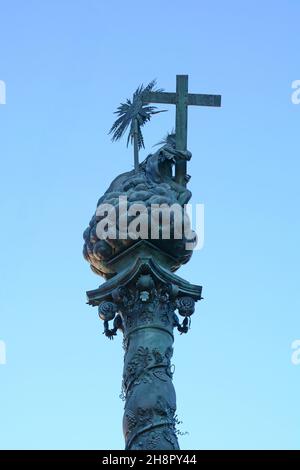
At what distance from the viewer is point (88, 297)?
1001 inches

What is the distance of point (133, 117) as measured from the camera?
28.4 meters

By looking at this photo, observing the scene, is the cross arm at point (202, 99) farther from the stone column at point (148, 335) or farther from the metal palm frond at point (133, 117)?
the stone column at point (148, 335)

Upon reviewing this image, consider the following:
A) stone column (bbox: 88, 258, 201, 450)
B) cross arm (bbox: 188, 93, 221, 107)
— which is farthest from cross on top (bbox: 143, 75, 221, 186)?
stone column (bbox: 88, 258, 201, 450)

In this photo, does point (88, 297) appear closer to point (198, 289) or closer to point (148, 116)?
point (198, 289)

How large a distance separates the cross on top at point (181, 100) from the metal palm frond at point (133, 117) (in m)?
0.22

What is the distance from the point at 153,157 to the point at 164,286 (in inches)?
139

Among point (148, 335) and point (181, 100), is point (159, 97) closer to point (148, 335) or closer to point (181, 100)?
point (181, 100)

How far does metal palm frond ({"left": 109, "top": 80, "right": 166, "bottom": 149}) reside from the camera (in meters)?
28.2

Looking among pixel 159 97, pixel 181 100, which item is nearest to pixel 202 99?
pixel 181 100

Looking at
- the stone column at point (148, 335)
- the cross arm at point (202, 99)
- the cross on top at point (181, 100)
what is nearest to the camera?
the stone column at point (148, 335)

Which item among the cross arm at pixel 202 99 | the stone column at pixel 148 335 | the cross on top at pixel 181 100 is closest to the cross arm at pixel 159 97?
the cross on top at pixel 181 100

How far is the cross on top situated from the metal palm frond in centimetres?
22

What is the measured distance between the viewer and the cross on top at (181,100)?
28203 mm
